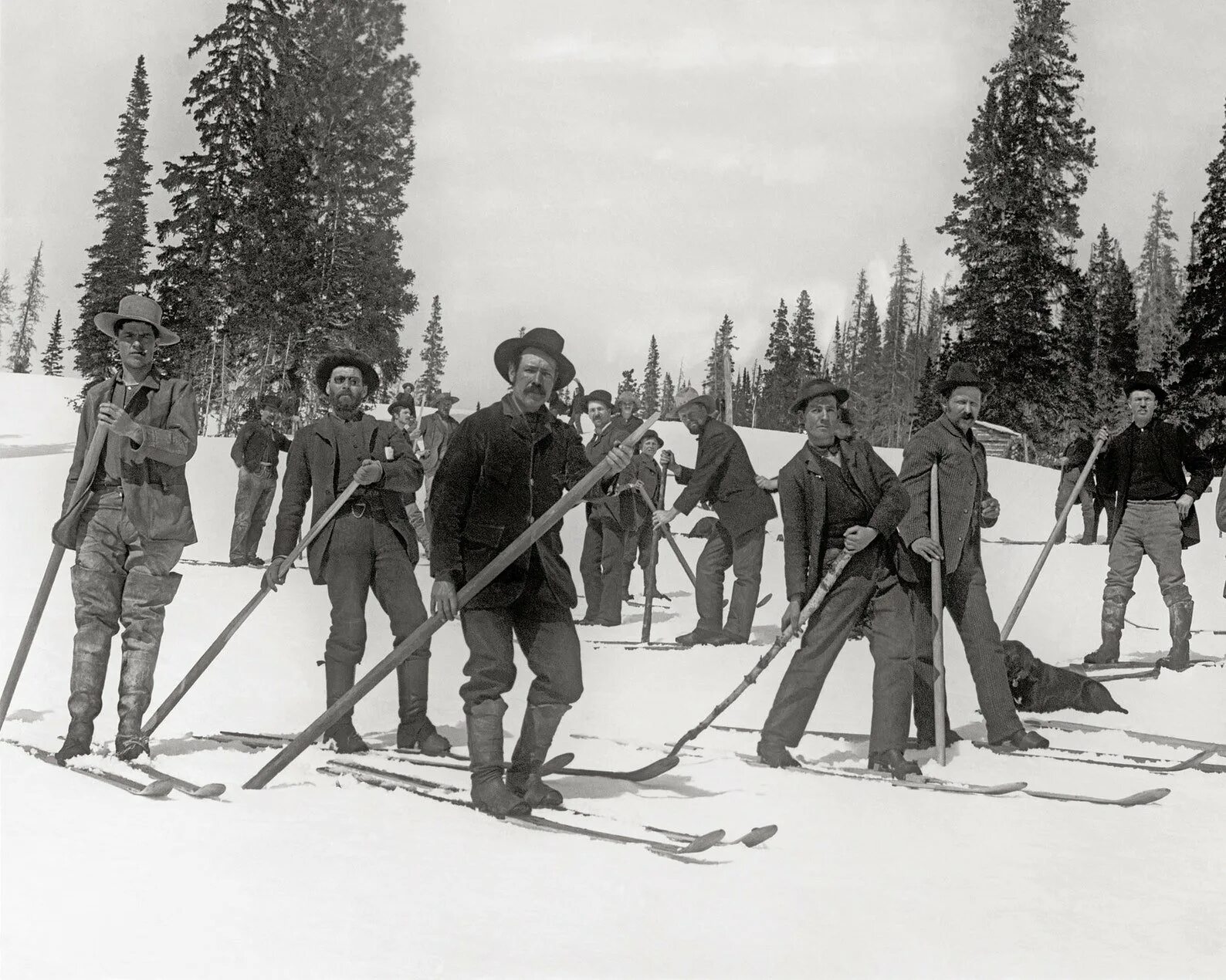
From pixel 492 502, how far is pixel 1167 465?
6280 millimetres

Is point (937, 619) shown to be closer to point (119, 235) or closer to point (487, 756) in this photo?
point (487, 756)

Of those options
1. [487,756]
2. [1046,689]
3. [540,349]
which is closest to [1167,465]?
[1046,689]

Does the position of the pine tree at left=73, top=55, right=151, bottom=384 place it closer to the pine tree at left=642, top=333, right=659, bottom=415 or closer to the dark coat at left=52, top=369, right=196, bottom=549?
the dark coat at left=52, top=369, right=196, bottom=549

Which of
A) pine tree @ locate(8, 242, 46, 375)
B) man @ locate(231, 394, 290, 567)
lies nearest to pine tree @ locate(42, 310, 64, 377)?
pine tree @ locate(8, 242, 46, 375)

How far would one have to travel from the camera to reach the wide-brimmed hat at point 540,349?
16.4ft

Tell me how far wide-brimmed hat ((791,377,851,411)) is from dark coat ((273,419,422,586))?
6.83 feet

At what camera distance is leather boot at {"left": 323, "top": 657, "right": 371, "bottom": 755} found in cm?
597

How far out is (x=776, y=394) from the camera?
77625mm

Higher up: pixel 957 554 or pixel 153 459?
pixel 153 459

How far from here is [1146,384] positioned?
8.99 m

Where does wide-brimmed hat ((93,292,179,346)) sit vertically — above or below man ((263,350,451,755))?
above

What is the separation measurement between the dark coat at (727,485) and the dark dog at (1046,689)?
2.96 metres

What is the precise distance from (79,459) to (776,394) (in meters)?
73.5

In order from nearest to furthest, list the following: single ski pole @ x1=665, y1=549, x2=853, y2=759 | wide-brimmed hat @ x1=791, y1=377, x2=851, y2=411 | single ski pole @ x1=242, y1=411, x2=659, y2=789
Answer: single ski pole @ x1=242, y1=411, x2=659, y2=789
single ski pole @ x1=665, y1=549, x2=853, y2=759
wide-brimmed hat @ x1=791, y1=377, x2=851, y2=411
